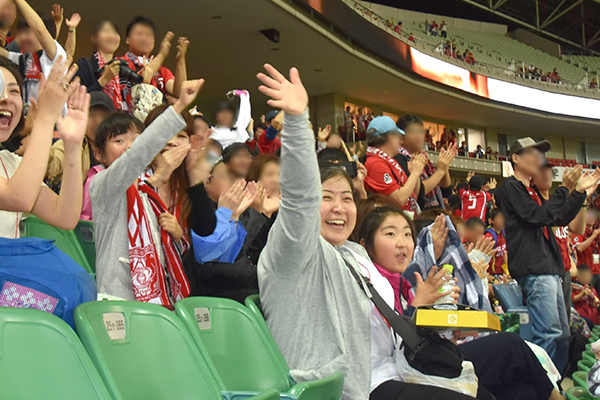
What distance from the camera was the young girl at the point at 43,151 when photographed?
4.91ft

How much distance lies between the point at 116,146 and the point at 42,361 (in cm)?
143

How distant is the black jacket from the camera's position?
3.71 meters

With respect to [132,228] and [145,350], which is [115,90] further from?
[145,350]

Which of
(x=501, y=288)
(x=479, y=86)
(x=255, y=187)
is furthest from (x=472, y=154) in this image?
(x=255, y=187)

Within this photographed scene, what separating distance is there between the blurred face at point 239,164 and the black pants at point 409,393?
1943 mm

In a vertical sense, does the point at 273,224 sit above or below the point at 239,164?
below

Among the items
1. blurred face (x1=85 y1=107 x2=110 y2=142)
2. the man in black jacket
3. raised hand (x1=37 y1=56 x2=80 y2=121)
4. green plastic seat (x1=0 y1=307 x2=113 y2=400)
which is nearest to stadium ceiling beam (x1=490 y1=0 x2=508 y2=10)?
the man in black jacket

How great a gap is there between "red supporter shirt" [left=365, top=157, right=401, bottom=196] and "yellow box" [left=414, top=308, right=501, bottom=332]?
2.09 metres

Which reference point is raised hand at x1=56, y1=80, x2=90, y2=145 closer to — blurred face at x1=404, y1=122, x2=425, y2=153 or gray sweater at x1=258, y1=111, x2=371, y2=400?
gray sweater at x1=258, y1=111, x2=371, y2=400

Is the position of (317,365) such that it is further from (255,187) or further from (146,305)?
(255,187)

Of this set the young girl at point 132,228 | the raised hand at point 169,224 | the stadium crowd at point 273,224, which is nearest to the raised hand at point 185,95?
the stadium crowd at point 273,224

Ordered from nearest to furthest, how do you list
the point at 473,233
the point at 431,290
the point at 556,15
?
the point at 431,290 < the point at 473,233 < the point at 556,15

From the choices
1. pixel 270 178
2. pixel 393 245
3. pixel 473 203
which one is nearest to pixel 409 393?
pixel 393 245

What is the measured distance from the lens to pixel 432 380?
1.88 meters
